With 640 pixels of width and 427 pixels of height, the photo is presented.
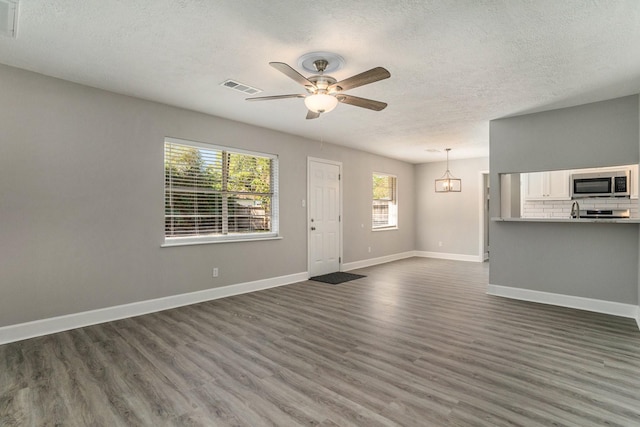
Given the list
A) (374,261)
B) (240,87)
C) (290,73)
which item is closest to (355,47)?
(290,73)

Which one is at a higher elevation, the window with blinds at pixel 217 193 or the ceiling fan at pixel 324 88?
the ceiling fan at pixel 324 88

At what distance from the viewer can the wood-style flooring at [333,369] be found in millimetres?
2020

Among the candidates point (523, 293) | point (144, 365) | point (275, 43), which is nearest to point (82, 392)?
point (144, 365)

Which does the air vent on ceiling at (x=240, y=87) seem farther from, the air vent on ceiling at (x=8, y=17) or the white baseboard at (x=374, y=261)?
the white baseboard at (x=374, y=261)

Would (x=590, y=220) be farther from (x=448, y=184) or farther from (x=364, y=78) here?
(x=448, y=184)

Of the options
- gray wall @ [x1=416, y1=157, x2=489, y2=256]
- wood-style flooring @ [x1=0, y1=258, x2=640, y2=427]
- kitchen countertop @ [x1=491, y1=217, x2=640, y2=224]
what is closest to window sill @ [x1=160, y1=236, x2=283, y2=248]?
wood-style flooring @ [x1=0, y1=258, x2=640, y2=427]

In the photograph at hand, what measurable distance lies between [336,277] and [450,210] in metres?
4.16

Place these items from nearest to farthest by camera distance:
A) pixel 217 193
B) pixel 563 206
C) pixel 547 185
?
1. pixel 217 193
2. pixel 547 185
3. pixel 563 206

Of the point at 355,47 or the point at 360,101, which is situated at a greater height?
the point at 355,47

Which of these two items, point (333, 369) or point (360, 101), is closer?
point (333, 369)

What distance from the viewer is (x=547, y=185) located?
556cm

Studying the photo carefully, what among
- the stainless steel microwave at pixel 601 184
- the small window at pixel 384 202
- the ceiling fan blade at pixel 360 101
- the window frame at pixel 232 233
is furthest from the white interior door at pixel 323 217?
the stainless steel microwave at pixel 601 184

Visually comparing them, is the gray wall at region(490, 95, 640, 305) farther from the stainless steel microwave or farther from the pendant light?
the pendant light

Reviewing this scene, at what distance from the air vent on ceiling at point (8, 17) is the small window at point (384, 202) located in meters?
6.51
